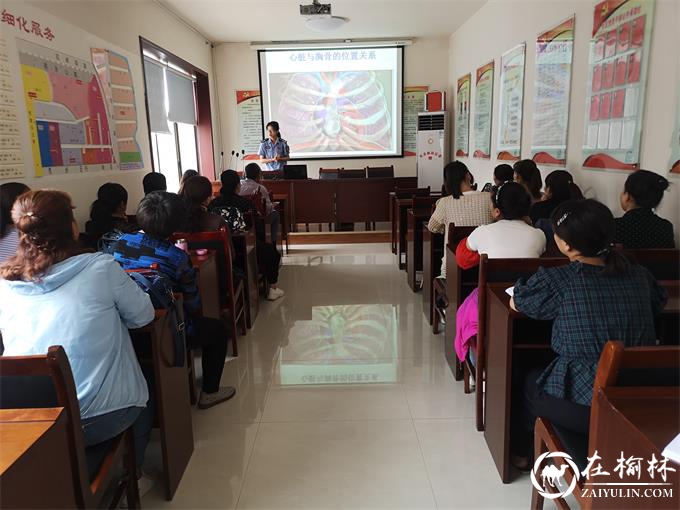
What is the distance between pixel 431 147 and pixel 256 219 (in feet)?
15.4

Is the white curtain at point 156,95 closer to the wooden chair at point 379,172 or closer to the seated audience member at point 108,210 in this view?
the seated audience member at point 108,210

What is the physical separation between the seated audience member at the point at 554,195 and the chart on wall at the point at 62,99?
3.43 m

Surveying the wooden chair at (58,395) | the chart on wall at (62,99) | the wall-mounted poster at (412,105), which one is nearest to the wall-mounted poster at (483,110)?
the wall-mounted poster at (412,105)

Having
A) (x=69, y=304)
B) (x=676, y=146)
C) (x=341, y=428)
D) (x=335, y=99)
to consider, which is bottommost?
(x=341, y=428)

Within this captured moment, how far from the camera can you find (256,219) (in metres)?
4.36

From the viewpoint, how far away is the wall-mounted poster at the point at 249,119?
8.41 meters

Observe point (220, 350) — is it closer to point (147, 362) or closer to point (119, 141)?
point (147, 362)

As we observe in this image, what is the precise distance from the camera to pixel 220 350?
8.05 feet

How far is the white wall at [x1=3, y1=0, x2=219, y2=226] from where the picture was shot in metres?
3.68

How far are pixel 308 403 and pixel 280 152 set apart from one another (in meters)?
5.48

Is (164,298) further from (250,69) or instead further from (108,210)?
(250,69)

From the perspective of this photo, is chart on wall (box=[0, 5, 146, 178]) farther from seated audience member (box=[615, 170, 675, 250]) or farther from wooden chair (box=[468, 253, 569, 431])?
seated audience member (box=[615, 170, 675, 250])

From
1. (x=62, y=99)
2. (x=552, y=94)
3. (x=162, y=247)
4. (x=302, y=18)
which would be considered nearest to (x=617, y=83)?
(x=552, y=94)

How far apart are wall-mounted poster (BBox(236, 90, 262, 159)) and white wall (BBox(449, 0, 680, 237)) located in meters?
3.71
